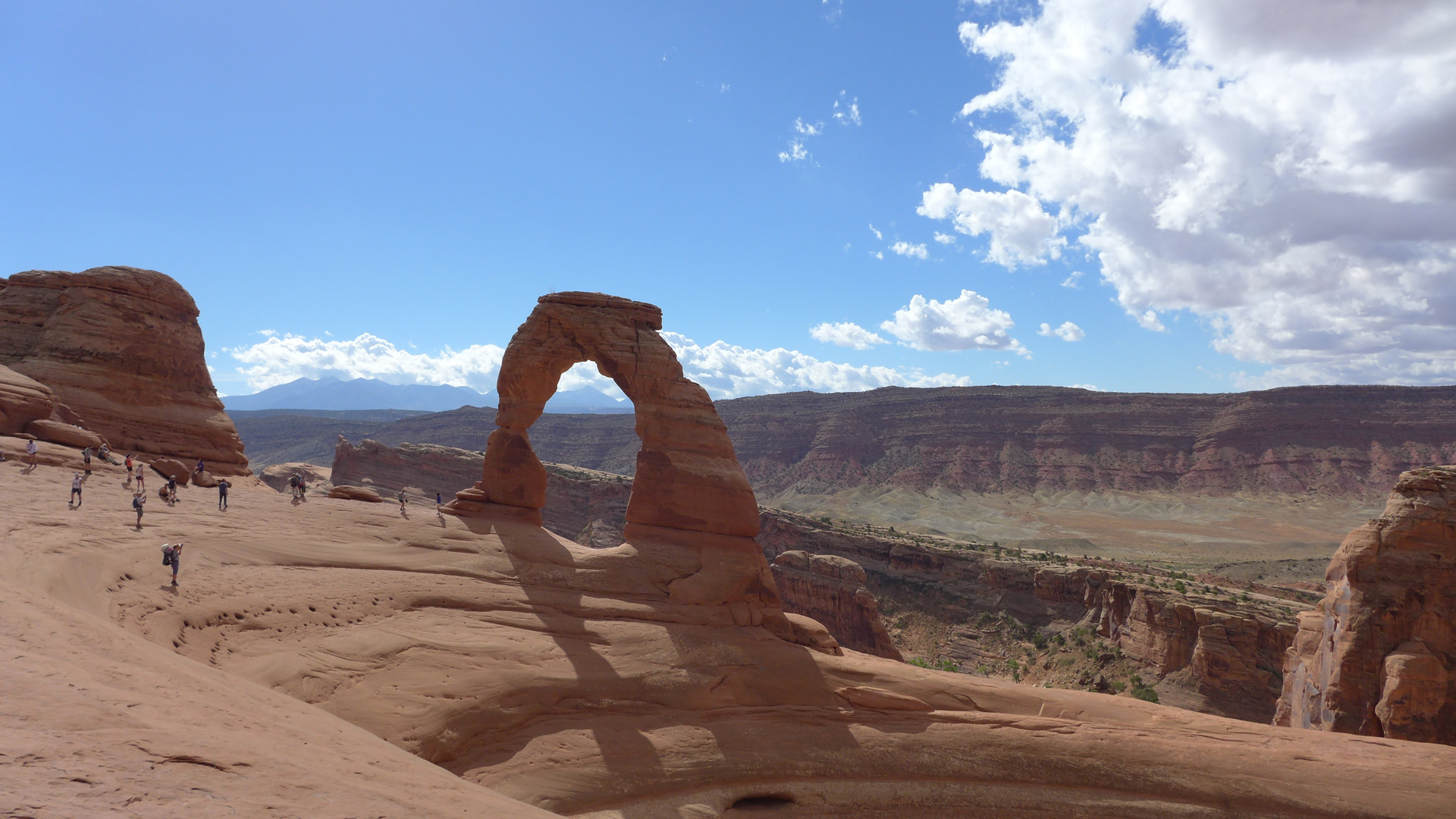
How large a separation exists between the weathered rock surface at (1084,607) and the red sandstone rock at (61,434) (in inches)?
1428

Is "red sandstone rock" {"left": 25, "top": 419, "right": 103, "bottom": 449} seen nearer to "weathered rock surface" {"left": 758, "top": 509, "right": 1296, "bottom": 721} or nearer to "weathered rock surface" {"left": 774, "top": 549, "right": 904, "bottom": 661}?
"weathered rock surface" {"left": 774, "top": 549, "right": 904, "bottom": 661}

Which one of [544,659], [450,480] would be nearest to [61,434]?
[544,659]

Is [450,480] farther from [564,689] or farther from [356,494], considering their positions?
[564,689]

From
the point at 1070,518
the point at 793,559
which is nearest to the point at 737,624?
the point at 793,559

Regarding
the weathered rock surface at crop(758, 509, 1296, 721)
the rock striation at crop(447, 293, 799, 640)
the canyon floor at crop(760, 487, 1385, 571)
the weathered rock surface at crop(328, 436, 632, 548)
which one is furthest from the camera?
the canyon floor at crop(760, 487, 1385, 571)

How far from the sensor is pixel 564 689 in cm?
1653

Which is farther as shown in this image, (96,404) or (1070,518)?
(1070,518)

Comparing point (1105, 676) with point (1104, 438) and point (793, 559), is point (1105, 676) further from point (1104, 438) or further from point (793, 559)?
point (1104, 438)

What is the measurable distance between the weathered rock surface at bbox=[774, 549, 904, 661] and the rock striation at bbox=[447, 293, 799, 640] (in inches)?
751

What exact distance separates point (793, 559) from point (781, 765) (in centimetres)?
3196

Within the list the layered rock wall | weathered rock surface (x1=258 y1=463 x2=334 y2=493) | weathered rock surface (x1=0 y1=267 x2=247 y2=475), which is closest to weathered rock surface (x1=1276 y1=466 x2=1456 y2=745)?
weathered rock surface (x1=0 y1=267 x2=247 y2=475)

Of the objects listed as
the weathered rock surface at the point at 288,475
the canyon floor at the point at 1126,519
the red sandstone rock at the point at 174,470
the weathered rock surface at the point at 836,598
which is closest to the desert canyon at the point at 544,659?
the red sandstone rock at the point at 174,470

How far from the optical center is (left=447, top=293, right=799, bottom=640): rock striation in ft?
72.5

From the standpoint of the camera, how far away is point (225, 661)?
13.6m
